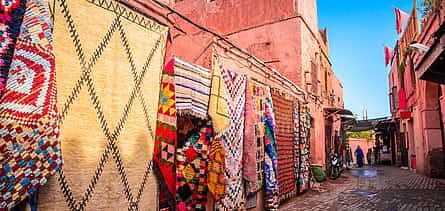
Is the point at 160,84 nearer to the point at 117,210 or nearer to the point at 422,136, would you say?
the point at 117,210

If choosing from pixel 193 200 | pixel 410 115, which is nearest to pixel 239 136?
pixel 193 200

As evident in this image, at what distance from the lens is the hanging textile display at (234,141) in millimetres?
3660

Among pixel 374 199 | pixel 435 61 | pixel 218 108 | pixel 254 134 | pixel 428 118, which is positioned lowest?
pixel 374 199

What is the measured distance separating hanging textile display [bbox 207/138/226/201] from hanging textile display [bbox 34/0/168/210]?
2.73 ft

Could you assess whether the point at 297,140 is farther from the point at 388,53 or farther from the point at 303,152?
the point at 388,53

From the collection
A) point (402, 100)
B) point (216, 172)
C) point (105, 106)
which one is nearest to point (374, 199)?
point (216, 172)

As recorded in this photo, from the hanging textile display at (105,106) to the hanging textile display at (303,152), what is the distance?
5620 millimetres

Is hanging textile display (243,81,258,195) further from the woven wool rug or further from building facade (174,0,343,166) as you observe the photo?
building facade (174,0,343,166)

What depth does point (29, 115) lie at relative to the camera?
1.56 m

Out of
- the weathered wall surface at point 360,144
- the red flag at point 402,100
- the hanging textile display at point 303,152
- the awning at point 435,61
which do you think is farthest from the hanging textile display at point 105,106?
the weathered wall surface at point 360,144

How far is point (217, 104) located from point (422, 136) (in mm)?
12080

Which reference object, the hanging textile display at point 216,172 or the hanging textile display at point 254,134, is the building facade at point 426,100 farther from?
the hanging textile display at point 216,172

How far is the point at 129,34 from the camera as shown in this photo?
2469mm

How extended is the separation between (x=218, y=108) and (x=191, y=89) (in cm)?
41
